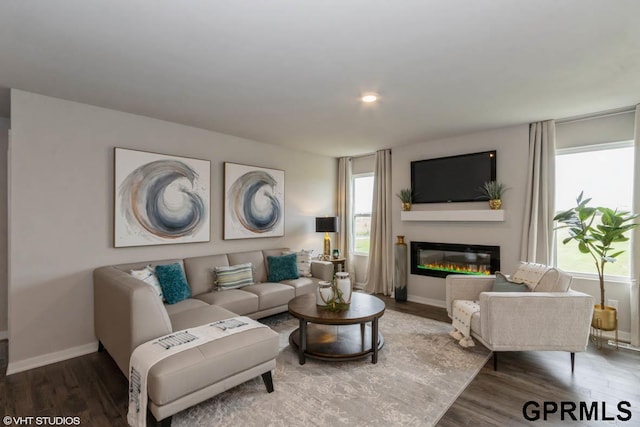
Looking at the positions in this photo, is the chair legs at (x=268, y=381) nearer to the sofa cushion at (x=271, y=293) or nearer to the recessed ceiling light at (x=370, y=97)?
the sofa cushion at (x=271, y=293)

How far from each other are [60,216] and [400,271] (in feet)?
14.2

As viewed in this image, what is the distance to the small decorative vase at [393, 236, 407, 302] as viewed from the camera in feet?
15.9

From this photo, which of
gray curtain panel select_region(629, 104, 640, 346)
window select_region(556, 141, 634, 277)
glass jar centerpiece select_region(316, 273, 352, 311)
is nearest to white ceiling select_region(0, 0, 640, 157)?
gray curtain panel select_region(629, 104, 640, 346)

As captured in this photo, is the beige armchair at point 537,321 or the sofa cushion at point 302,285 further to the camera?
the sofa cushion at point 302,285

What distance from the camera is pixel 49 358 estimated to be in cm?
287

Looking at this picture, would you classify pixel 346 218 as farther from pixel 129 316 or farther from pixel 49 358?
pixel 49 358

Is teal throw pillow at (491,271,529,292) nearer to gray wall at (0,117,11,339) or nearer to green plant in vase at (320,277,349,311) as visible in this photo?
green plant in vase at (320,277,349,311)

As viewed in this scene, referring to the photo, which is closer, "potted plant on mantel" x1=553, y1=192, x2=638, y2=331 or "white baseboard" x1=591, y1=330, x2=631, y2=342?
"potted plant on mantel" x1=553, y1=192, x2=638, y2=331

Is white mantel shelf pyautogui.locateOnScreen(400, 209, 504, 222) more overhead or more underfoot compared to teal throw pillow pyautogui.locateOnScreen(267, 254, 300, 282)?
more overhead

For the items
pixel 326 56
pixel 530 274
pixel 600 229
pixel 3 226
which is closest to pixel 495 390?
pixel 530 274

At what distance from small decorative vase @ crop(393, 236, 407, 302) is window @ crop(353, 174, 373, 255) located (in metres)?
0.87

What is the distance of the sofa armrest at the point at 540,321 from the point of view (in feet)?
8.56

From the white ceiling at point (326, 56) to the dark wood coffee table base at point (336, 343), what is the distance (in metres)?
2.43

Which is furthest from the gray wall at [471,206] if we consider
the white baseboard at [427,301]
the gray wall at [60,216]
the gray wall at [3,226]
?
the gray wall at [3,226]
